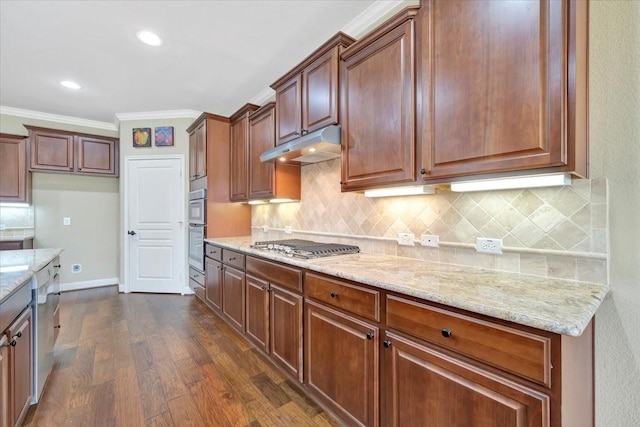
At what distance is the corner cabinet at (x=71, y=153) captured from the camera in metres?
4.01

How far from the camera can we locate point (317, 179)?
2762 mm

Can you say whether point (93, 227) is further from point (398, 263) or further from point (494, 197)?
point (494, 197)

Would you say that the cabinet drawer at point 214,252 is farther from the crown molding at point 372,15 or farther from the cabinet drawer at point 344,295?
the crown molding at point 372,15

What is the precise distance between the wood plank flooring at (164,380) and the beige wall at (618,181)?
1335 mm

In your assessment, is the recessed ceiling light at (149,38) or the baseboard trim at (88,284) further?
the baseboard trim at (88,284)

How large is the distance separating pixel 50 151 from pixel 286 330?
14.8 feet

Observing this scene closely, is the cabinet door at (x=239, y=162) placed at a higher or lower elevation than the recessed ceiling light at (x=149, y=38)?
lower

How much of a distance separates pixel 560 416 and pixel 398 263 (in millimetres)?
1007

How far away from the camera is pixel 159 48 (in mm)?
2648

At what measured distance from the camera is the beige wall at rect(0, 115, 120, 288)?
4250 millimetres

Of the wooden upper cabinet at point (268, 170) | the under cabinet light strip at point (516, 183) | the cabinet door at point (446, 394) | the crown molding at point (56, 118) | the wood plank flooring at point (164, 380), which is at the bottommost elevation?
the wood plank flooring at point (164, 380)

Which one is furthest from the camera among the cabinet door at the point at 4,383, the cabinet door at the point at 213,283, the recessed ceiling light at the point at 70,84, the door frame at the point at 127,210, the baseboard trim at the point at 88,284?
the baseboard trim at the point at 88,284

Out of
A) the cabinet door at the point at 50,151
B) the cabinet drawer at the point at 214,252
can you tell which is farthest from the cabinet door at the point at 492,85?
the cabinet door at the point at 50,151

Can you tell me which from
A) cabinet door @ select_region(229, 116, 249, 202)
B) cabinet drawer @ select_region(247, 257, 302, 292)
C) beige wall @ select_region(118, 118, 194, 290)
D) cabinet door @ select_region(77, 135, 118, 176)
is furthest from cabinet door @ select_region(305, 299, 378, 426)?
cabinet door @ select_region(77, 135, 118, 176)
